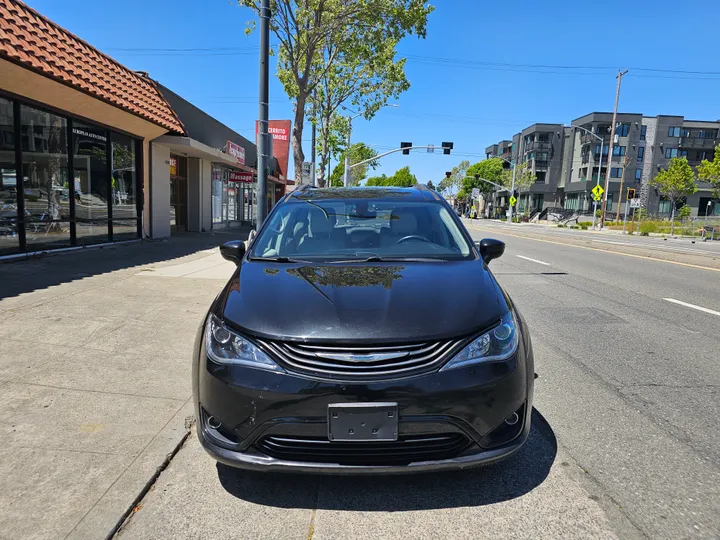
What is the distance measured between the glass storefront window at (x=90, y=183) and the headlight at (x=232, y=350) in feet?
34.6

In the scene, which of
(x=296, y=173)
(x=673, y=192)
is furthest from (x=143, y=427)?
(x=673, y=192)

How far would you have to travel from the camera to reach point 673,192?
5388 cm

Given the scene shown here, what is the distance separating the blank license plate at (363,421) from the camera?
7.50 ft

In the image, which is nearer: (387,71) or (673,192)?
(387,71)

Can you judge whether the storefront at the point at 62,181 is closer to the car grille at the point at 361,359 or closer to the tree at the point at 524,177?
the car grille at the point at 361,359

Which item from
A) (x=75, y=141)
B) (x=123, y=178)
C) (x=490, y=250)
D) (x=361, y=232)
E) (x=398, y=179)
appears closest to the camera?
(x=490, y=250)

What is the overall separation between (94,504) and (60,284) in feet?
19.2

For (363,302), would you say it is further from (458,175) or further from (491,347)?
(458,175)

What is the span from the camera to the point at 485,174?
93.3m

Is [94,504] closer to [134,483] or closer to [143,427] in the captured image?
[134,483]

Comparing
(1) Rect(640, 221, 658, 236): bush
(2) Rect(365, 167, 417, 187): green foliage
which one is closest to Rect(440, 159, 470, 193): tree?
(2) Rect(365, 167, 417, 187): green foliage

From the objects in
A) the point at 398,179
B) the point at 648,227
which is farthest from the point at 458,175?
the point at 648,227

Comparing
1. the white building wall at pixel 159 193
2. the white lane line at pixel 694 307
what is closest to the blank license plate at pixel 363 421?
the white lane line at pixel 694 307

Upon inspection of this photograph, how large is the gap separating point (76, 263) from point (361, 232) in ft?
25.3
